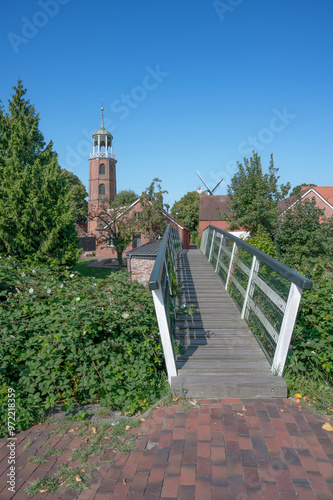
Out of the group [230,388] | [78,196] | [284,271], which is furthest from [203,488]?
[78,196]

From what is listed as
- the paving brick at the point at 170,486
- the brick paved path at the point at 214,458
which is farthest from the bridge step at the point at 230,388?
the paving brick at the point at 170,486

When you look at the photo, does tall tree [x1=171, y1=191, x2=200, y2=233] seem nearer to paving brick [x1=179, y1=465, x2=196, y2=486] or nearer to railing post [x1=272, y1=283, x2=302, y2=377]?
railing post [x1=272, y1=283, x2=302, y2=377]

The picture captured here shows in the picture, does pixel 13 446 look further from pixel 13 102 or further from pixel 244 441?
pixel 13 102

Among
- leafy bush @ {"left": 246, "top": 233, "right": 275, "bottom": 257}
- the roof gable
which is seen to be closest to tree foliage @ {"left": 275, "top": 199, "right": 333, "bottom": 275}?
leafy bush @ {"left": 246, "top": 233, "right": 275, "bottom": 257}

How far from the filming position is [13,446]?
3082 millimetres

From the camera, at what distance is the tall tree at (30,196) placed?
Result: 15321mm

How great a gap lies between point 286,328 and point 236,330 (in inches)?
59.4

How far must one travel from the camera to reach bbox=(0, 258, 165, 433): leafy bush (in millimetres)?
3549

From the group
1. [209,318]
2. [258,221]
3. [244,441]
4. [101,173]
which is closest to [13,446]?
[244,441]

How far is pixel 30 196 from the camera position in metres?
15.4

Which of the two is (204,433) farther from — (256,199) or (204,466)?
(256,199)

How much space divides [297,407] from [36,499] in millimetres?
2520

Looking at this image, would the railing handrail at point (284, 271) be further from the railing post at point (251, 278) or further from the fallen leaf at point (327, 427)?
the fallen leaf at point (327, 427)

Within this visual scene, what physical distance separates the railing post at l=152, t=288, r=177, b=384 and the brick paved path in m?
0.45
